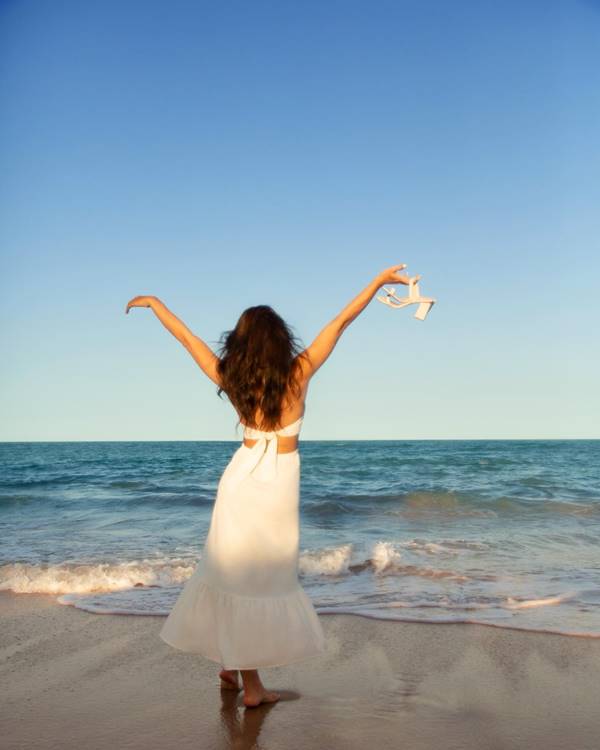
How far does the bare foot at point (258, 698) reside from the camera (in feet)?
11.0

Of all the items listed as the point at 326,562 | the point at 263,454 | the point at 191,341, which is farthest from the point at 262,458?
the point at 326,562

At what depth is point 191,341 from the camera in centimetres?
365

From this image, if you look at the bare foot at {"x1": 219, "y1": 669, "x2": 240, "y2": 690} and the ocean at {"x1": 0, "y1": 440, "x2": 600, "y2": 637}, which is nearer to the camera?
the bare foot at {"x1": 219, "y1": 669, "x2": 240, "y2": 690}

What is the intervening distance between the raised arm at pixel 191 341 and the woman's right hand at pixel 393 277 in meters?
0.94

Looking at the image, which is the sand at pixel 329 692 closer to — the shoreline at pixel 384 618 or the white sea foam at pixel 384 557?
the shoreline at pixel 384 618

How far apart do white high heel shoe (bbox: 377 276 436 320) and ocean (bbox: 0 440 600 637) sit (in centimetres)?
246

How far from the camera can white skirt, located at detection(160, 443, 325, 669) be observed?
3.40m

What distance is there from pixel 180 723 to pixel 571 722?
1746 millimetres

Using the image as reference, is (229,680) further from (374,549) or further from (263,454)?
(374,549)

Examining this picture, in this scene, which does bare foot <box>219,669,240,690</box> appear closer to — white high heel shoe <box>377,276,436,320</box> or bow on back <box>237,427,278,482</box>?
bow on back <box>237,427,278,482</box>

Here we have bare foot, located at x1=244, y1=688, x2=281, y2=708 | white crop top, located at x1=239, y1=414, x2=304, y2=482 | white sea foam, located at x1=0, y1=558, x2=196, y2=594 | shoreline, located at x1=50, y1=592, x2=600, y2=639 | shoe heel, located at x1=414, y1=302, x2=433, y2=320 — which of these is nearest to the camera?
bare foot, located at x1=244, y1=688, x2=281, y2=708

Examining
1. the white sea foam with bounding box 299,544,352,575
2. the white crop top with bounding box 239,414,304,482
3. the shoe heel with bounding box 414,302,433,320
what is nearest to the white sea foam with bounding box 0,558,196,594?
the white sea foam with bounding box 299,544,352,575

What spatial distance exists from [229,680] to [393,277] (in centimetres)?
224

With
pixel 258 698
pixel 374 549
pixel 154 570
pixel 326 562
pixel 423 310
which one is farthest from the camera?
pixel 374 549
